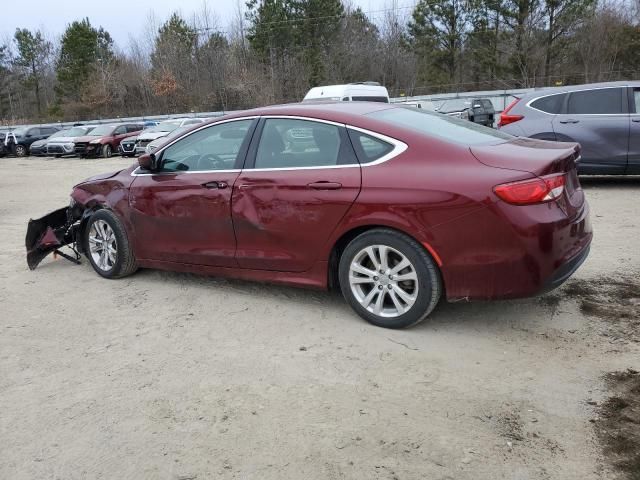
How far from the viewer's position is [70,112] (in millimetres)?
53344

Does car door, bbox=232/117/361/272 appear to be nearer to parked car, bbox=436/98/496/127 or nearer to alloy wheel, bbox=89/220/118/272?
alloy wheel, bbox=89/220/118/272

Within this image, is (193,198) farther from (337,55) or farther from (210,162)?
(337,55)

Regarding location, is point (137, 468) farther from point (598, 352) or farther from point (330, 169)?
point (598, 352)

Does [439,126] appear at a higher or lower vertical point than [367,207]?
higher

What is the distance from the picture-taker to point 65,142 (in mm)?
25422

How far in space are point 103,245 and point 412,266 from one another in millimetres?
3301

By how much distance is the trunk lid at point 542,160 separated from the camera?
374 cm

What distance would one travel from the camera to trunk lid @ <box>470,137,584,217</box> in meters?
3.74

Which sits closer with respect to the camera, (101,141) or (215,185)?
(215,185)

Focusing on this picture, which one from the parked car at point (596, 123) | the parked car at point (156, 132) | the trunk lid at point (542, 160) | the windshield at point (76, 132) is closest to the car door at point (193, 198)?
the trunk lid at point (542, 160)

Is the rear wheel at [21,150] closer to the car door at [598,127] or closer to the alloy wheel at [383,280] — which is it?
the car door at [598,127]

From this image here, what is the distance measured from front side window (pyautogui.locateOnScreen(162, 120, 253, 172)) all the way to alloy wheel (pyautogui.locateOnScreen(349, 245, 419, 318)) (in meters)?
1.41

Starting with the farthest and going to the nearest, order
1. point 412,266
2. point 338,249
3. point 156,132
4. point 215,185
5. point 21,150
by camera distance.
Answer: point 21,150 → point 156,132 → point 215,185 → point 338,249 → point 412,266

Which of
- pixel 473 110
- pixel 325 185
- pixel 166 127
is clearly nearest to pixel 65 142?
pixel 166 127
